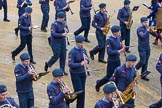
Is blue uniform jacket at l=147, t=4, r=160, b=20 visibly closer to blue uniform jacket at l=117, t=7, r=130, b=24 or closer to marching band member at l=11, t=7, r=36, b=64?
blue uniform jacket at l=117, t=7, r=130, b=24

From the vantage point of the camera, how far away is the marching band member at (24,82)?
424 inches

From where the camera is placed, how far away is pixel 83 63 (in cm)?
1177

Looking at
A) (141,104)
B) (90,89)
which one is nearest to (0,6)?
(90,89)

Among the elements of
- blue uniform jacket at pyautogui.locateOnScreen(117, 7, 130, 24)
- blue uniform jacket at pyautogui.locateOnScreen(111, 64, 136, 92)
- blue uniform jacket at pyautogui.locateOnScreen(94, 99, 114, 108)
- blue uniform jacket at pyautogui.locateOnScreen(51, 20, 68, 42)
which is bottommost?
blue uniform jacket at pyautogui.locateOnScreen(94, 99, 114, 108)

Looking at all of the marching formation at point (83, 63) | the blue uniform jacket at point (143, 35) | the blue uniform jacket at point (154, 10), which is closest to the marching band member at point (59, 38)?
the marching formation at point (83, 63)

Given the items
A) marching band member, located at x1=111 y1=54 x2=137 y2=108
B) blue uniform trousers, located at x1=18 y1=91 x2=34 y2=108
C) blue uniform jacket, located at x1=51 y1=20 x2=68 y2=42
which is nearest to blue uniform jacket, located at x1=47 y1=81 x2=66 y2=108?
blue uniform trousers, located at x1=18 y1=91 x2=34 y2=108

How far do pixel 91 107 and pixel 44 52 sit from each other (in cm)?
470

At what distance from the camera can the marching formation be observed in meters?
9.97

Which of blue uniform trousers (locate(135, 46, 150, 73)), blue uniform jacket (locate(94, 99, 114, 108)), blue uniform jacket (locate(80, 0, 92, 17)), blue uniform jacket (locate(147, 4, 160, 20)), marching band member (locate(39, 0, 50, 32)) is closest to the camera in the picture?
blue uniform jacket (locate(94, 99, 114, 108))

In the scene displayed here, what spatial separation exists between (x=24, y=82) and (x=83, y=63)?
168 cm

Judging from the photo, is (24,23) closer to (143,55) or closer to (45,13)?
(143,55)

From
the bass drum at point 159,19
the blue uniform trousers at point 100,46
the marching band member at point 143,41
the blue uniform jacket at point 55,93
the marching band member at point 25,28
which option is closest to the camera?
the blue uniform jacket at point 55,93

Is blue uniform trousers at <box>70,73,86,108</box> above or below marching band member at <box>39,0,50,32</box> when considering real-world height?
below

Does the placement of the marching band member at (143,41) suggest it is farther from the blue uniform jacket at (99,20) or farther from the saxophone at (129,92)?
the saxophone at (129,92)
